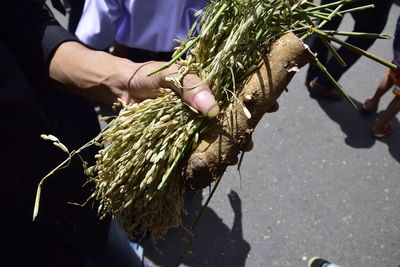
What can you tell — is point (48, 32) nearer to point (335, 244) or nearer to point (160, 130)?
point (160, 130)

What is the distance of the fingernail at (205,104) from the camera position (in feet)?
2.87

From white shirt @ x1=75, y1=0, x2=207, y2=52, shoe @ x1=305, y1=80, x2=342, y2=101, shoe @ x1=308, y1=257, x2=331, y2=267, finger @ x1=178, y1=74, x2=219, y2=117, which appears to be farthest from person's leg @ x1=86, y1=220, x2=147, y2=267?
shoe @ x1=305, y1=80, x2=342, y2=101

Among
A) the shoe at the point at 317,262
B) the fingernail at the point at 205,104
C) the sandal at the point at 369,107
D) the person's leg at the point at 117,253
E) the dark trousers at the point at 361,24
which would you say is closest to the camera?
the fingernail at the point at 205,104

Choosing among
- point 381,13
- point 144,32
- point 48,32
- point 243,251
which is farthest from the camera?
point 381,13

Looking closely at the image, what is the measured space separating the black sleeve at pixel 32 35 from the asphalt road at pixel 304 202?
142 centimetres

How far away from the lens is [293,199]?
2.47 m

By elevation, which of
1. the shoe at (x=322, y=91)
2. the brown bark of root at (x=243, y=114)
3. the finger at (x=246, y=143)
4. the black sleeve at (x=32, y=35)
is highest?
the black sleeve at (x=32, y=35)

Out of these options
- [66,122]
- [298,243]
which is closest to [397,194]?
[298,243]

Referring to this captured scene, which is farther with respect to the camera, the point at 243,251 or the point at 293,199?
the point at 293,199

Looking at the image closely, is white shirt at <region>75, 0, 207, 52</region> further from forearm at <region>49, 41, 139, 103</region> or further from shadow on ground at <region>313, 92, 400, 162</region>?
shadow on ground at <region>313, 92, 400, 162</region>

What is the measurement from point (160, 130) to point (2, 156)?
48 cm

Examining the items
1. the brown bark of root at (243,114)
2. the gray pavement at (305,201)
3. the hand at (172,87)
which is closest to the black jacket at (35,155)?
the hand at (172,87)

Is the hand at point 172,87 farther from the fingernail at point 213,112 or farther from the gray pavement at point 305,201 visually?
the gray pavement at point 305,201

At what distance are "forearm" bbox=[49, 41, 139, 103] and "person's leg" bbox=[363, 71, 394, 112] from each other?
2567 millimetres
